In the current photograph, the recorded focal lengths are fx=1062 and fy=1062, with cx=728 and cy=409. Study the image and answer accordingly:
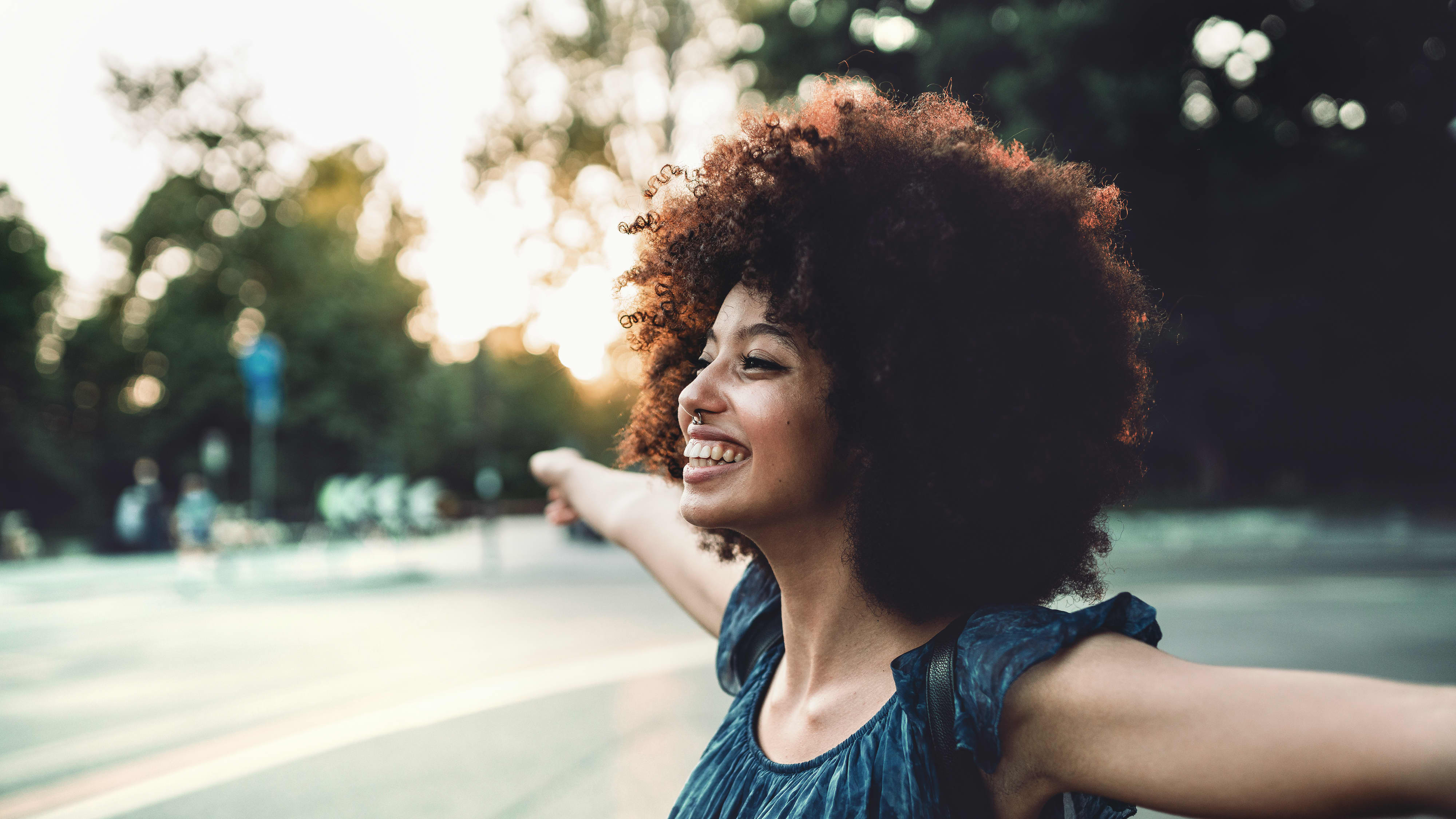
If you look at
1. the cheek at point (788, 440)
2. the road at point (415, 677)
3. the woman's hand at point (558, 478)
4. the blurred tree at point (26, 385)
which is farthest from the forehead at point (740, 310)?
the blurred tree at point (26, 385)

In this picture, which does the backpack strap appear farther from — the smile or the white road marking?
the white road marking

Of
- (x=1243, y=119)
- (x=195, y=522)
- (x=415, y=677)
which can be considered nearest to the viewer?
(x=415, y=677)

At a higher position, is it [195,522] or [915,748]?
[915,748]

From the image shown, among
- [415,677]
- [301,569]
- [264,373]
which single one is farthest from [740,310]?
[264,373]

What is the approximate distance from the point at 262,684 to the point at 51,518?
2606 cm

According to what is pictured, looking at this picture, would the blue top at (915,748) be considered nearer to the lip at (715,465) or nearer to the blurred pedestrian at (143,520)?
the lip at (715,465)

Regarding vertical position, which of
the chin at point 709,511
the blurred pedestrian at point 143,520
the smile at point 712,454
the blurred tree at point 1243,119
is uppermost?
the blurred tree at point 1243,119

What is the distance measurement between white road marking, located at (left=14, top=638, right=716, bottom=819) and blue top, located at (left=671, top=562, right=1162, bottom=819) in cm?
434

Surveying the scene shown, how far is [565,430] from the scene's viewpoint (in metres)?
58.6

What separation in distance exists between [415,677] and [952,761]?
754 centimetres

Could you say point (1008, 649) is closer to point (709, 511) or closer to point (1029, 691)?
point (1029, 691)

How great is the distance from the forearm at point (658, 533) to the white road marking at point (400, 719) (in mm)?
3464

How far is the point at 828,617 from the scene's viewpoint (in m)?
1.61

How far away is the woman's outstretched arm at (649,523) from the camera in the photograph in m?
2.22
